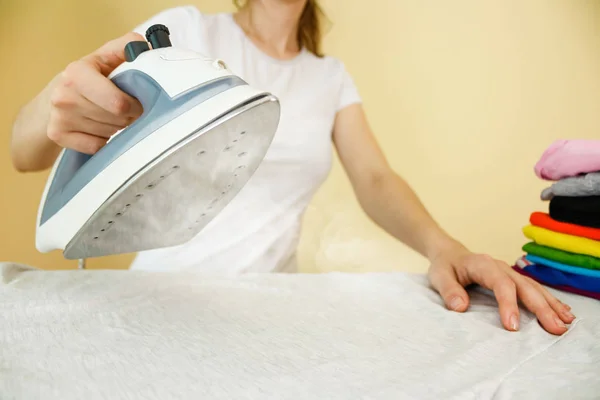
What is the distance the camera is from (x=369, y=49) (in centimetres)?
152

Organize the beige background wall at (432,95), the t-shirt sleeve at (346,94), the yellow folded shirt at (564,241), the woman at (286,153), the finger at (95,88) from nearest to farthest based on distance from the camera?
the finger at (95,88)
the yellow folded shirt at (564,241)
the woman at (286,153)
the t-shirt sleeve at (346,94)
the beige background wall at (432,95)

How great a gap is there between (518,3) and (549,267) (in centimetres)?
91

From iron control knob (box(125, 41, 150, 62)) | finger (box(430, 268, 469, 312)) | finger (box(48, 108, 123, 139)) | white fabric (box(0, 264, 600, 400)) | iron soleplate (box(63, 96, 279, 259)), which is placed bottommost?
finger (box(430, 268, 469, 312))

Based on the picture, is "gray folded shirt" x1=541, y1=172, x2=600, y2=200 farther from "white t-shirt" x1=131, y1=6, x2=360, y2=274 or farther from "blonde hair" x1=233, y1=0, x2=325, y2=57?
"blonde hair" x1=233, y1=0, x2=325, y2=57

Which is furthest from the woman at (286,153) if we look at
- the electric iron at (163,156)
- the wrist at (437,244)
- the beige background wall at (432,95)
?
the beige background wall at (432,95)

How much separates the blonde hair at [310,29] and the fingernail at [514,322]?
2.66 ft

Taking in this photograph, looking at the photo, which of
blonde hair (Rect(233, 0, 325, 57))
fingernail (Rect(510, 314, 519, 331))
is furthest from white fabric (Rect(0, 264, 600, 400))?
blonde hair (Rect(233, 0, 325, 57))

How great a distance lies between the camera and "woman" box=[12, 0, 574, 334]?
73cm

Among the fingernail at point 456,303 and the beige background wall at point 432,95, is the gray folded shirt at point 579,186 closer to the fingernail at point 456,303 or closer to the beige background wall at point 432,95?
the fingernail at point 456,303

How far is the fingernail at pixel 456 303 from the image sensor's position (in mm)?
555

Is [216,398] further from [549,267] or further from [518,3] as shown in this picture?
[518,3]

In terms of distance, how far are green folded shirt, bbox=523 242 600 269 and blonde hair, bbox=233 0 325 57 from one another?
26.6 inches

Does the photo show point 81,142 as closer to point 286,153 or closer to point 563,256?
point 286,153

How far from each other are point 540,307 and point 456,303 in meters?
0.09
